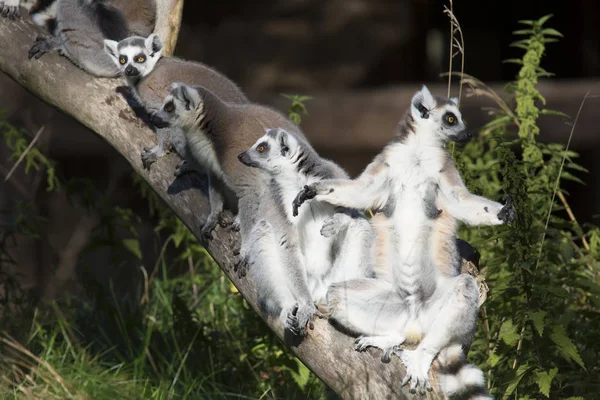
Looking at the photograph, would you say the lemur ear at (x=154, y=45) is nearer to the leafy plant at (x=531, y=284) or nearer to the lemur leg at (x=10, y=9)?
the lemur leg at (x=10, y=9)

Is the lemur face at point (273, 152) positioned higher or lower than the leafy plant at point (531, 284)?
higher

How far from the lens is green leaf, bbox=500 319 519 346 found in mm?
3180

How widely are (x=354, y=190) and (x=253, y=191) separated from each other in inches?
28.3

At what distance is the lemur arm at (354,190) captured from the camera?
124 inches

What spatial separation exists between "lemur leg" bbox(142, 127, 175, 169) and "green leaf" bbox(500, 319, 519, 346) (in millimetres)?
1595

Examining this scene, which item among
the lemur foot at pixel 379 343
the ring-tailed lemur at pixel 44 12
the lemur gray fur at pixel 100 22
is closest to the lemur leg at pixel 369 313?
the lemur foot at pixel 379 343

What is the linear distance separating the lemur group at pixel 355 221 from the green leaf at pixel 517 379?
0.21m

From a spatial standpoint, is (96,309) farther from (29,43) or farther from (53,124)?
(53,124)

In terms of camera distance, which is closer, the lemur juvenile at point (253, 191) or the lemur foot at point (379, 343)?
the lemur foot at point (379, 343)

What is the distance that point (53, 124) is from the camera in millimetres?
8352

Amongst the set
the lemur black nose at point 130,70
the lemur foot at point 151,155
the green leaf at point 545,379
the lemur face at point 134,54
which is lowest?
the green leaf at point 545,379

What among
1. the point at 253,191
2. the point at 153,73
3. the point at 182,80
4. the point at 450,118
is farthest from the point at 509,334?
the point at 153,73

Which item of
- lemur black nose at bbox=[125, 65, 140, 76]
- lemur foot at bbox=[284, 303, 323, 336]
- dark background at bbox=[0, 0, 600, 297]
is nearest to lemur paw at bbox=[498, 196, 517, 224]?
lemur foot at bbox=[284, 303, 323, 336]

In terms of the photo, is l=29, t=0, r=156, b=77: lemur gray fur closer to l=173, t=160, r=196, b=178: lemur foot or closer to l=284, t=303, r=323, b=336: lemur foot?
l=173, t=160, r=196, b=178: lemur foot
